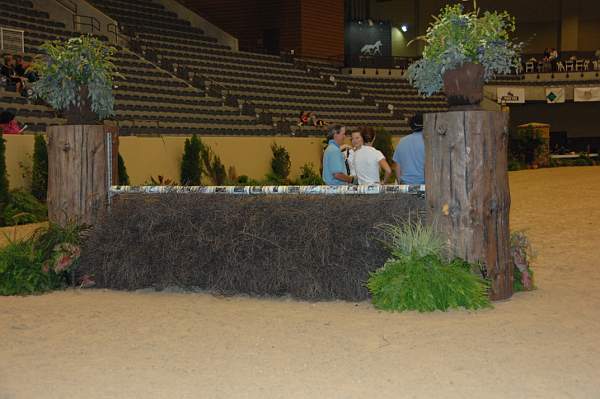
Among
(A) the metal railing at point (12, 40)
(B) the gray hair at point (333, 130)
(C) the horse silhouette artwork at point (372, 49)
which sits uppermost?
(C) the horse silhouette artwork at point (372, 49)

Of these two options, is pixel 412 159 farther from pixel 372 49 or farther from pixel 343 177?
pixel 372 49

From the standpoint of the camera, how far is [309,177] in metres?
21.6

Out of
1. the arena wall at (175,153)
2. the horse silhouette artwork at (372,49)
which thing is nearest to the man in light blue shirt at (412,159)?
the arena wall at (175,153)

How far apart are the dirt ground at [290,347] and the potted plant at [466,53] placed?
1.78m

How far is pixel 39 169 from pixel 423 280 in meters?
9.88

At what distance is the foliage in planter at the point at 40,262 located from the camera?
24.9 ft

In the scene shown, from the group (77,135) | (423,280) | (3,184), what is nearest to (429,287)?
(423,280)

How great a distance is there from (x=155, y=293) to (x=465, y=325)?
2955 mm

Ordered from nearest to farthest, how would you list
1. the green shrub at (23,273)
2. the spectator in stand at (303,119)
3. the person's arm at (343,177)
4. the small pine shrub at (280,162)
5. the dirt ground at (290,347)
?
1. the dirt ground at (290,347)
2. the green shrub at (23,273)
3. the person's arm at (343,177)
4. the small pine shrub at (280,162)
5. the spectator in stand at (303,119)

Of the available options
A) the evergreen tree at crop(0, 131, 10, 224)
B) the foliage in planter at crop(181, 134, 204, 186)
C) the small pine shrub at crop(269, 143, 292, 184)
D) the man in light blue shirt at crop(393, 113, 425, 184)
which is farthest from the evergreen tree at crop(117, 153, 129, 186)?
the man in light blue shirt at crop(393, 113, 425, 184)

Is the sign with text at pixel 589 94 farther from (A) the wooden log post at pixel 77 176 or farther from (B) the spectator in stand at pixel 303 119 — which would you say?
(A) the wooden log post at pixel 77 176

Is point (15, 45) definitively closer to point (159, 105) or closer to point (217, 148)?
point (159, 105)

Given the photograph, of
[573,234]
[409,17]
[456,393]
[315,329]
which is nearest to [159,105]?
[573,234]

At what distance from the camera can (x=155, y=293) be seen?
7.53 m
